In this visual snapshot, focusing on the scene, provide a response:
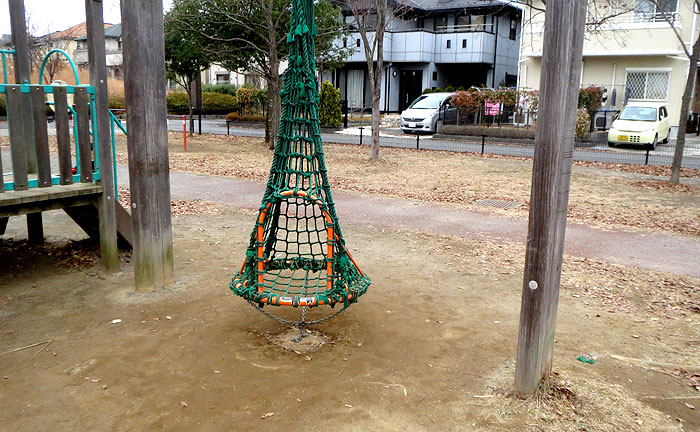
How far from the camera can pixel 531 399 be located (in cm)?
→ 347

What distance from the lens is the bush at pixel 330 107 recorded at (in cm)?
2567

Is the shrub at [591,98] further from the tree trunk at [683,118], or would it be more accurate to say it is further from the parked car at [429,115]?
the tree trunk at [683,118]

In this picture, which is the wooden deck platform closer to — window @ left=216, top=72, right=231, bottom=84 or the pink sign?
the pink sign

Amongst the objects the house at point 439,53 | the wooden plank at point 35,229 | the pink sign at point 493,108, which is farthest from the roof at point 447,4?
the wooden plank at point 35,229

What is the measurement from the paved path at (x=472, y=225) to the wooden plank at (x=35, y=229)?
3.12m

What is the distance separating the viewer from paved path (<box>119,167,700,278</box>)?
22.2ft

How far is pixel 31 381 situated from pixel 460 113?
71.7 feet

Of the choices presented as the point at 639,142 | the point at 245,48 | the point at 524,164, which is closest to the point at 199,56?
the point at 245,48

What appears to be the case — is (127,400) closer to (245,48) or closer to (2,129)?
(245,48)

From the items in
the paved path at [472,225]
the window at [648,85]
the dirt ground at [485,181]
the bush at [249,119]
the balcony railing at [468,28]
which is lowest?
the paved path at [472,225]

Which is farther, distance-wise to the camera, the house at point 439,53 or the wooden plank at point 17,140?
the house at point 439,53

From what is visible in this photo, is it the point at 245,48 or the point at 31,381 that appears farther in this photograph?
the point at 245,48

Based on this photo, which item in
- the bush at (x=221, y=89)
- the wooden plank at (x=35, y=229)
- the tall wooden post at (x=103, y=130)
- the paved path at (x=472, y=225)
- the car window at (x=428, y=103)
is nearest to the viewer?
the tall wooden post at (x=103, y=130)

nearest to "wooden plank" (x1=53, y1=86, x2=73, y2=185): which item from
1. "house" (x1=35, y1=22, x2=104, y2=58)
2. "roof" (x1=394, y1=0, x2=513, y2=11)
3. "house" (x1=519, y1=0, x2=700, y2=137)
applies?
"house" (x1=519, y1=0, x2=700, y2=137)
